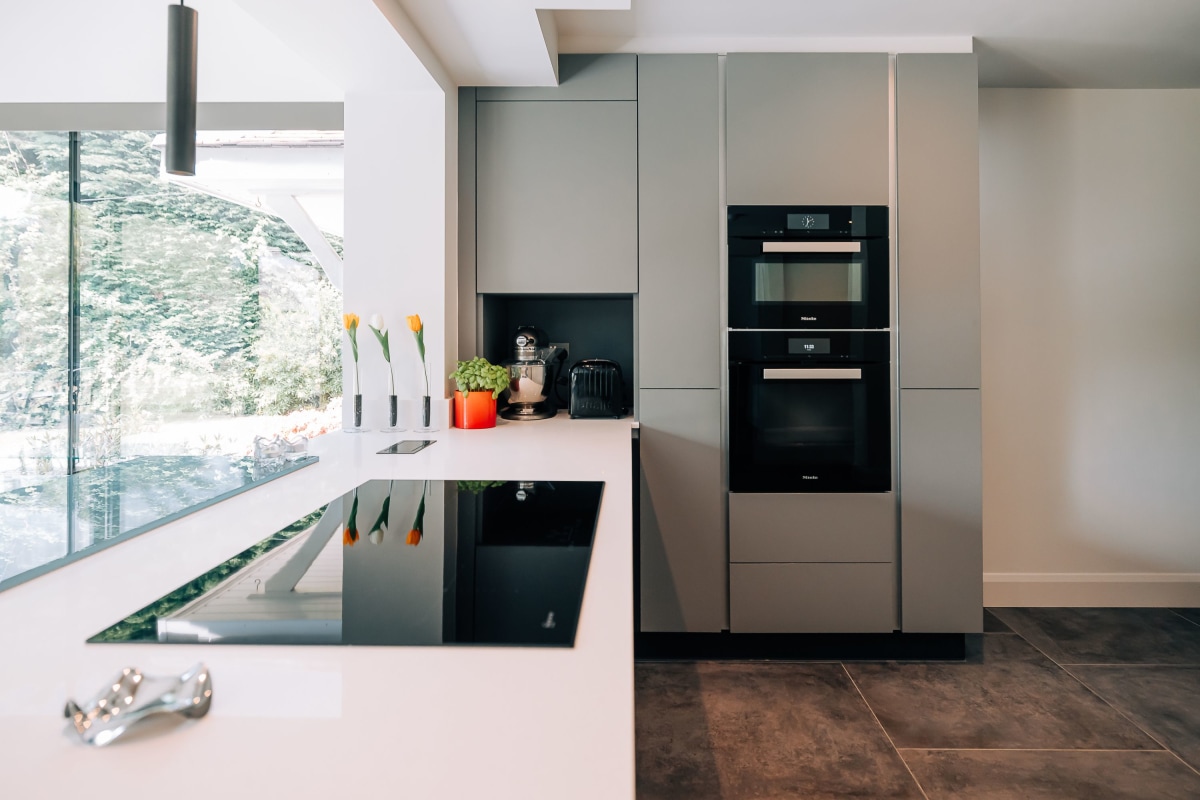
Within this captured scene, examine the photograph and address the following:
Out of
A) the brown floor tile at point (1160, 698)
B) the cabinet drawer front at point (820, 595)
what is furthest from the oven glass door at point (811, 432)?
the brown floor tile at point (1160, 698)

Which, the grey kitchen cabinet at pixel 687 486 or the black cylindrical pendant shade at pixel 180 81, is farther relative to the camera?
the grey kitchen cabinet at pixel 687 486

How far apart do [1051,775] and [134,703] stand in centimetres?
232

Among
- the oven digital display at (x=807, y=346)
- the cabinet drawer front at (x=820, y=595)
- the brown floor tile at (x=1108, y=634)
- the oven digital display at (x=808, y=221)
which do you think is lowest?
the brown floor tile at (x=1108, y=634)

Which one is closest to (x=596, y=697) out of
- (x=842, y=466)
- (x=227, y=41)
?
(x=842, y=466)

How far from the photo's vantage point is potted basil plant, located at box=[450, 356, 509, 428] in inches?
93.4

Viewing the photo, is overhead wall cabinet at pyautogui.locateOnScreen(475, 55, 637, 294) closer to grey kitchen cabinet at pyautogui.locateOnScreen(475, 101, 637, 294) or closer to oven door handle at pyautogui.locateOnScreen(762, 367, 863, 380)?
grey kitchen cabinet at pyautogui.locateOnScreen(475, 101, 637, 294)

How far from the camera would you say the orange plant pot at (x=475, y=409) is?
2369 millimetres

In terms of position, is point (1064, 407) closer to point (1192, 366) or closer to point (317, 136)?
point (1192, 366)

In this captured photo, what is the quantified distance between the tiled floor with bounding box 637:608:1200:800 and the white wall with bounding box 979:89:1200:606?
1.46 ft

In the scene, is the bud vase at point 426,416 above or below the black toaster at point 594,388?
below

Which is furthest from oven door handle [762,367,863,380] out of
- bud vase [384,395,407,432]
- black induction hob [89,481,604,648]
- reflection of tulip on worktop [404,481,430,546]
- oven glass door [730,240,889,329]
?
reflection of tulip on worktop [404,481,430,546]

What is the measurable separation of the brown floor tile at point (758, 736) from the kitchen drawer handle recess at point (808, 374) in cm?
111

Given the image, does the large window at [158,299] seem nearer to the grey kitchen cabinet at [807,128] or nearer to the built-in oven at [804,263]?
the grey kitchen cabinet at [807,128]

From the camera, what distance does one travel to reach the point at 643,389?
2.62 m
